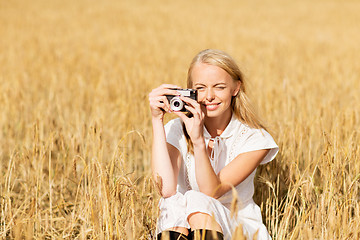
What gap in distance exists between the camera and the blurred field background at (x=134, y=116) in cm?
166

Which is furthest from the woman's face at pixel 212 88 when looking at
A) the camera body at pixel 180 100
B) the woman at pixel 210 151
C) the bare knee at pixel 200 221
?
the bare knee at pixel 200 221

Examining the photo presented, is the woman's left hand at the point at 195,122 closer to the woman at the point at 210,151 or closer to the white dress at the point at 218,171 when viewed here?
the woman at the point at 210,151

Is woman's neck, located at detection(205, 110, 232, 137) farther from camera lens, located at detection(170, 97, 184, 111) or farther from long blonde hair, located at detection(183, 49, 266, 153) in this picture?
camera lens, located at detection(170, 97, 184, 111)

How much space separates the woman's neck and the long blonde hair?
0.05 metres

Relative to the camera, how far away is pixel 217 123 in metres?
1.89

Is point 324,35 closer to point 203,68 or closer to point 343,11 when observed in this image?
point 343,11

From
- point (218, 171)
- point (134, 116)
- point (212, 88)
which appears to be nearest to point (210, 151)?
point (218, 171)

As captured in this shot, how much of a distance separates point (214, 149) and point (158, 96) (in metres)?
0.36

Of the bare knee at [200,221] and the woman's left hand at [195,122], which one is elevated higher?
the woman's left hand at [195,122]

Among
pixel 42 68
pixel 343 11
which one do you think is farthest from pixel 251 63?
pixel 343 11

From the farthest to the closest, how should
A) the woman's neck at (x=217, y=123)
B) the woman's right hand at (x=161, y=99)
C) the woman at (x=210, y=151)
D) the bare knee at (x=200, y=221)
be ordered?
the woman's neck at (x=217, y=123) → the woman's right hand at (x=161, y=99) → the woman at (x=210, y=151) → the bare knee at (x=200, y=221)

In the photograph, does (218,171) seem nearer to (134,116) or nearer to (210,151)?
(210,151)

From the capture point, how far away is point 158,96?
1705mm

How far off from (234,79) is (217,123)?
0.22 m
